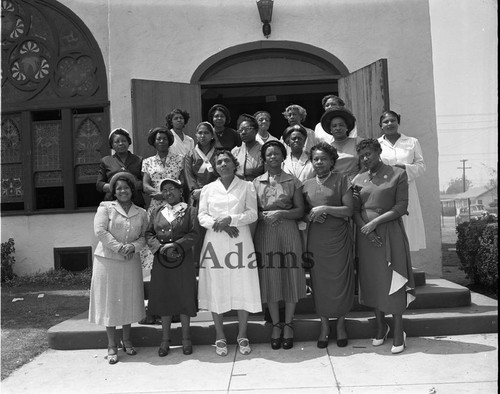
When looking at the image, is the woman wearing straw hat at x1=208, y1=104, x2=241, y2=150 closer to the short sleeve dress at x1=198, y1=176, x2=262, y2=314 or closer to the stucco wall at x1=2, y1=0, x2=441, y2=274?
the short sleeve dress at x1=198, y1=176, x2=262, y2=314

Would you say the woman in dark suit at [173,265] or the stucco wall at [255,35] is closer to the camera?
the woman in dark suit at [173,265]

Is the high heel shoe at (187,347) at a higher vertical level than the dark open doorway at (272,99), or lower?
lower

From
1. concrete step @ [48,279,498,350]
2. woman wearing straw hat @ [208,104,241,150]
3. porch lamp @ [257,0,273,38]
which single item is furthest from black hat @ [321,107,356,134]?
porch lamp @ [257,0,273,38]

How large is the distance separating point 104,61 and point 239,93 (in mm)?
3314

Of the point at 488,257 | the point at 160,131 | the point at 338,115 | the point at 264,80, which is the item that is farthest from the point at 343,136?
the point at 264,80

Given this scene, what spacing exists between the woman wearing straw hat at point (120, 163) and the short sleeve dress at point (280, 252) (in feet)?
5.35

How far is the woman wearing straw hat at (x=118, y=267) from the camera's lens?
499 centimetres

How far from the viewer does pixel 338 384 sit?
418 centimetres

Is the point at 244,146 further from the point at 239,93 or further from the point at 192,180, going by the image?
the point at 239,93

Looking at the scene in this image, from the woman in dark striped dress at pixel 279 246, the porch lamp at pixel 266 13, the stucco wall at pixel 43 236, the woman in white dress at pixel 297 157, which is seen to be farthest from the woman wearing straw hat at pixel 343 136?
the stucco wall at pixel 43 236

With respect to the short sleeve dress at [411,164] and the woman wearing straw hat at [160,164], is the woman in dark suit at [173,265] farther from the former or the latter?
the short sleeve dress at [411,164]

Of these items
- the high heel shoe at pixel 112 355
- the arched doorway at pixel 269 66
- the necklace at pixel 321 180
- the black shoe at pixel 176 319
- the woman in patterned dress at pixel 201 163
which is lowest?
the high heel shoe at pixel 112 355

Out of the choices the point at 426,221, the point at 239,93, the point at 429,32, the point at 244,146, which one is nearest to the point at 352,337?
the point at 244,146

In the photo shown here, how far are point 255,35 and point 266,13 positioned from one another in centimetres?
39
